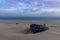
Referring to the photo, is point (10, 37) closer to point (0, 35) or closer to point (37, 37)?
point (0, 35)

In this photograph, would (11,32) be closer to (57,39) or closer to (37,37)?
(37,37)

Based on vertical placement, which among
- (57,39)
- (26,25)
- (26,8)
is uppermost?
(26,8)

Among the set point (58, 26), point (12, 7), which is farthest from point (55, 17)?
point (12, 7)

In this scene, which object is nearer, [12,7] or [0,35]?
[12,7]

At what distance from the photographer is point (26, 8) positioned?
0.82 meters

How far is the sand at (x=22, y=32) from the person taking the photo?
92cm

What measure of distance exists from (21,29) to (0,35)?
0.16m

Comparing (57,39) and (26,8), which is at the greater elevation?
(26,8)

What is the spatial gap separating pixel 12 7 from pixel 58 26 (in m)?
0.35

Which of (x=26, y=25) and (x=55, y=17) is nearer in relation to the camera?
(x=55, y=17)

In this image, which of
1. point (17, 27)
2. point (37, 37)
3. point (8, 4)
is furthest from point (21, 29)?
point (8, 4)

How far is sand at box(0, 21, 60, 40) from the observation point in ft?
3.02

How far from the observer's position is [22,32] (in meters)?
1.00

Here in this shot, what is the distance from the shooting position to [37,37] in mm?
932
